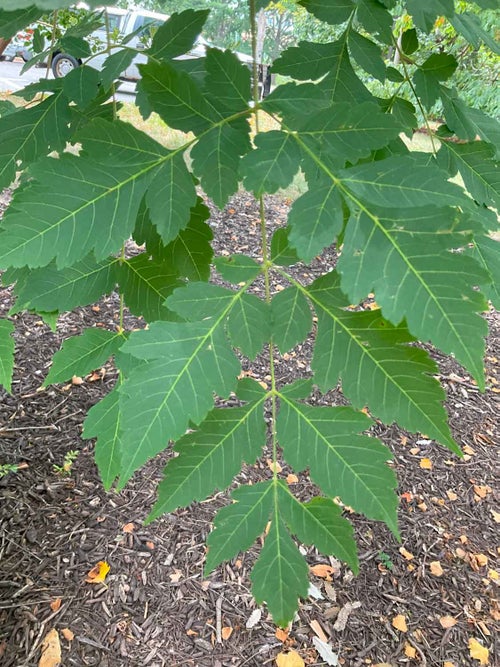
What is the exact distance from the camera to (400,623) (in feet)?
6.59

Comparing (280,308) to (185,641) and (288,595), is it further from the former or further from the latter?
(185,641)

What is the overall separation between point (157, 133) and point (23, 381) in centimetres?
393

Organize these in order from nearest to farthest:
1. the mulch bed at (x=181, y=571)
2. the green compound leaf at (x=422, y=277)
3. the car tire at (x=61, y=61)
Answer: the green compound leaf at (x=422, y=277)
the car tire at (x=61, y=61)
the mulch bed at (x=181, y=571)

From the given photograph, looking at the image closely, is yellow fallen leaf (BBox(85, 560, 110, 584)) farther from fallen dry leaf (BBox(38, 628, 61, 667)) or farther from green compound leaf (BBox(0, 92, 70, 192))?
green compound leaf (BBox(0, 92, 70, 192))

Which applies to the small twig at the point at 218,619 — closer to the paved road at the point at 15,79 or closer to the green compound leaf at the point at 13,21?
the green compound leaf at the point at 13,21

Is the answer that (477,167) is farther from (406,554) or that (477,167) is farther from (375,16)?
(406,554)

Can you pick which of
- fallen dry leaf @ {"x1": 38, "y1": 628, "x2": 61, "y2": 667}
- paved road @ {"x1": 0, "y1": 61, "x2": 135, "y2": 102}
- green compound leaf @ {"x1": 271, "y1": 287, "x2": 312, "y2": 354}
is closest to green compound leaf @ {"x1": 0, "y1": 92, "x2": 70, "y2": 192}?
green compound leaf @ {"x1": 271, "y1": 287, "x2": 312, "y2": 354}

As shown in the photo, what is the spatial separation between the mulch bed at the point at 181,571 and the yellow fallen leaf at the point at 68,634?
10mm

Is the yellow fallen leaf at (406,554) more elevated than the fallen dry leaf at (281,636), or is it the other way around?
the yellow fallen leaf at (406,554)

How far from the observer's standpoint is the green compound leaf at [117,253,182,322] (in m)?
0.91

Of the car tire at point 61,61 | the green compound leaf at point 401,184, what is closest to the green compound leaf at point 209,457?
the green compound leaf at point 401,184

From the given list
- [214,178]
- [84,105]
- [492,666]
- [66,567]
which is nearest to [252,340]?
[214,178]

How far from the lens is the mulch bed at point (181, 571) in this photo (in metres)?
1.83

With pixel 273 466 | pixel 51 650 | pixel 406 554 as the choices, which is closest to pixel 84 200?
pixel 273 466
